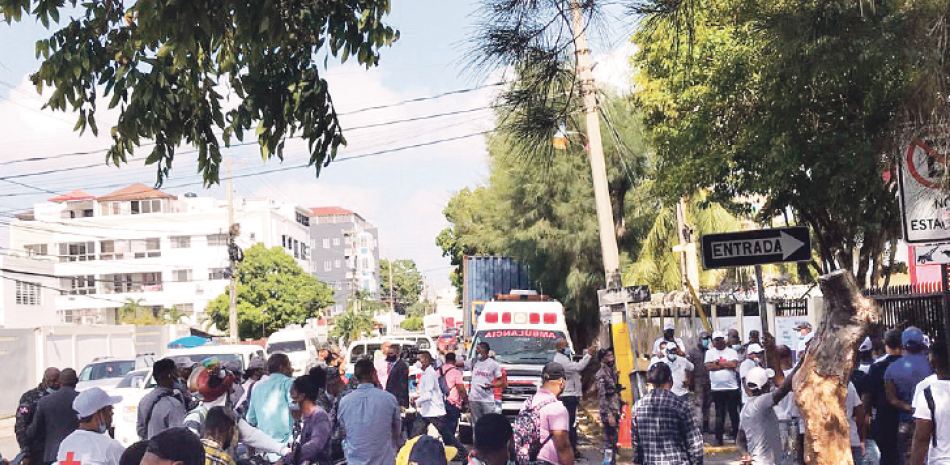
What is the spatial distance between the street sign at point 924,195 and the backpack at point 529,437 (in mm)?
2851

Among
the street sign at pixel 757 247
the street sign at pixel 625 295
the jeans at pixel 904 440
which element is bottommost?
the jeans at pixel 904 440

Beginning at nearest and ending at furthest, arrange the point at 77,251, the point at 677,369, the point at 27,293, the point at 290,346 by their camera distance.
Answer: the point at 677,369 → the point at 290,346 → the point at 27,293 → the point at 77,251

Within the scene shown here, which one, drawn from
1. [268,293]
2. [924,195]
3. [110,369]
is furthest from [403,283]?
[924,195]

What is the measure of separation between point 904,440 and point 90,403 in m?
7.30

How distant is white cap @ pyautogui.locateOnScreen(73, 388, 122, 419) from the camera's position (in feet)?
21.8

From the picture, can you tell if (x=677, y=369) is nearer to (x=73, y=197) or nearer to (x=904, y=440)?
(x=904, y=440)

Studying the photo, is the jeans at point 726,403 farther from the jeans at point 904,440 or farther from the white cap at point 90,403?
the white cap at point 90,403

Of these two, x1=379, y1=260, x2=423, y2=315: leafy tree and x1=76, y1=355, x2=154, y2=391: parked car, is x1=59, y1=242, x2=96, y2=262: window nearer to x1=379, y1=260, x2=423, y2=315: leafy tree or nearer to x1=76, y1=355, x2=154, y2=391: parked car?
x1=76, y1=355, x2=154, y2=391: parked car

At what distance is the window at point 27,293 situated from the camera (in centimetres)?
5800

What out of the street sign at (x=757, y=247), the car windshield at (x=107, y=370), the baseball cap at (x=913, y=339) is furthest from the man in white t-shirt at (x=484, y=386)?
the car windshield at (x=107, y=370)

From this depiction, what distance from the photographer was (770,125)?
14562mm

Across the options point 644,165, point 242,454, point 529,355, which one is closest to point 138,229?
point 644,165

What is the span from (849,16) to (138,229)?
252ft

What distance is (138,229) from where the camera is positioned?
3118 inches
